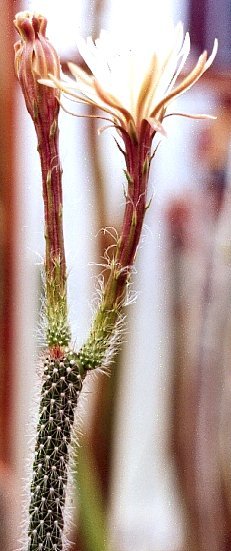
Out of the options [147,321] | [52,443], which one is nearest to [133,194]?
[52,443]

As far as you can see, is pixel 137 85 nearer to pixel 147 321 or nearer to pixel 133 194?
pixel 133 194

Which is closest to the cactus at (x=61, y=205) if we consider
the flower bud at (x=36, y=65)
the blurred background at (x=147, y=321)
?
the flower bud at (x=36, y=65)

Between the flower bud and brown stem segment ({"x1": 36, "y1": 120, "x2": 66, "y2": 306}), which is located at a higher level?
the flower bud

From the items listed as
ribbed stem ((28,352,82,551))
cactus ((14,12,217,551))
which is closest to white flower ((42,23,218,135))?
cactus ((14,12,217,551))

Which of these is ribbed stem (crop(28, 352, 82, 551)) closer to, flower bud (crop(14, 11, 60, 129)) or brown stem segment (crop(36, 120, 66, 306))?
brown stem segment (crop(36, 120, 66, 306))

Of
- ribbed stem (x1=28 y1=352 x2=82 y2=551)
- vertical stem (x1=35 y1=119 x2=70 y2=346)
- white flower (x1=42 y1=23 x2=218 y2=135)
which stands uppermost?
white flower (x1=42 y1=23 x2=218 y2=135)

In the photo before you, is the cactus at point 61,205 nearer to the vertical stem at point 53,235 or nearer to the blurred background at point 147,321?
the vertical stem at point 53,235

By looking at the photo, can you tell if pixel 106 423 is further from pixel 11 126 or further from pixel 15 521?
pixel 11 126
